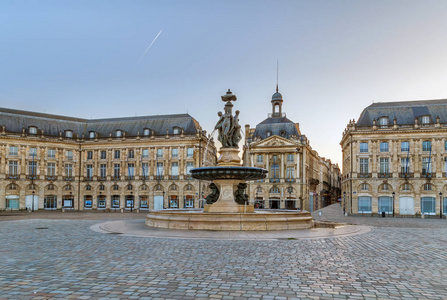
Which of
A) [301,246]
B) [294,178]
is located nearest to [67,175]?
[294,178]

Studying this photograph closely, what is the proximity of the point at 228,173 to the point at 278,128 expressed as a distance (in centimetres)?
5007

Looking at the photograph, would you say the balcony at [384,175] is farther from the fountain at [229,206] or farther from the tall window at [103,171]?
the tall window at [103,171]

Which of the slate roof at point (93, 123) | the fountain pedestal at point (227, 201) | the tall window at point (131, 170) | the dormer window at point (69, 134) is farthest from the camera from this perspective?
the dormer window at point (69, 134)

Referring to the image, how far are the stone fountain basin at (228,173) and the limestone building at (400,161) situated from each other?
122 feet

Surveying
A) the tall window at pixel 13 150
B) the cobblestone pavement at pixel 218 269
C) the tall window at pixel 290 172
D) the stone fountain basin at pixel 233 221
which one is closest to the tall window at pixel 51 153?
the tall window at pixel 13 150

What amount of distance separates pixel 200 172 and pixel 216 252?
371 inches

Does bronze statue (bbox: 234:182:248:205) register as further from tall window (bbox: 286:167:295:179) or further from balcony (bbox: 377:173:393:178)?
tall window (bbox: 286:167:295:179)

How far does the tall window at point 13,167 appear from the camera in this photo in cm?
6325

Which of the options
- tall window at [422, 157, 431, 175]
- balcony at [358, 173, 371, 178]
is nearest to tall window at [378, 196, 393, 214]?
balcony at [358, 173, 371, 178]

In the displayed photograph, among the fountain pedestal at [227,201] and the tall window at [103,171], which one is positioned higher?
the tall window at [103,171]

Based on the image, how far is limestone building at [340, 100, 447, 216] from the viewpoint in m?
53.3

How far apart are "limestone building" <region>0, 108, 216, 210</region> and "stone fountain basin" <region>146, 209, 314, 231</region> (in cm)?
4302

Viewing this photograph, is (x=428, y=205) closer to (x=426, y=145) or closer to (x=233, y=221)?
(x=426, y=145)

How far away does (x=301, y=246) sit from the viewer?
13.7 m
